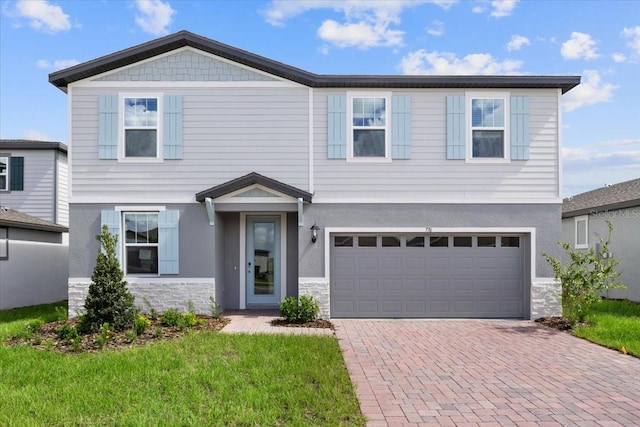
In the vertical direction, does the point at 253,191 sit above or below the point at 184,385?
above

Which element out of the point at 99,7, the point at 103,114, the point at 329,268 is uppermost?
the point at 99,7

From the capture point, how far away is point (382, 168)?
11.5 meters

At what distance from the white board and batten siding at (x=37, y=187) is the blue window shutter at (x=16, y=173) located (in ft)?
0.30

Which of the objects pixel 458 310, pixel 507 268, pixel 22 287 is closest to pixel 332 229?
pixel 458 310

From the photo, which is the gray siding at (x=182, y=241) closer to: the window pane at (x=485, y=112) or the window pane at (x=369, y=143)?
the window pane at (x=369, y=143)

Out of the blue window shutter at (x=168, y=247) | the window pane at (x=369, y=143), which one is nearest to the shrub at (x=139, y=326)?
the blue window shutter at (x=168, y=247)

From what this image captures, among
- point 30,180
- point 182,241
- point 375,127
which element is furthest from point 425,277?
point 30,180

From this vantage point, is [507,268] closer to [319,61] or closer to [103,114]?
[319,61]

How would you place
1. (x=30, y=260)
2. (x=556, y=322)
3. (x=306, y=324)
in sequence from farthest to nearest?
1. (x=30, y=260)
2. (x=556, y=322)
3. (x=306, y=324)

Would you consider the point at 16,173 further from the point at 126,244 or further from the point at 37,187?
the point at 126,244

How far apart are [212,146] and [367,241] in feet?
14.4

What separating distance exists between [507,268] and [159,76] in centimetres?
962

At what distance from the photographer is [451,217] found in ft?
37.9

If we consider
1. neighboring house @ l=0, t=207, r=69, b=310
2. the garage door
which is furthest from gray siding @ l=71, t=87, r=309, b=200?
neighboring house @ l=0, t=207, r=69, b=310
